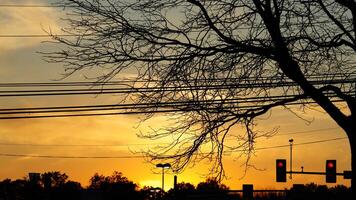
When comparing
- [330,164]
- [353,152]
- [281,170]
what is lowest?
[353,152]

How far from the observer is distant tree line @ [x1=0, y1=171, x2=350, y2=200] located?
69.9 meters

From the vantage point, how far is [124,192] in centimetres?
10656

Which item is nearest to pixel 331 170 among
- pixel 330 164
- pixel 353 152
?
pixel 330 164

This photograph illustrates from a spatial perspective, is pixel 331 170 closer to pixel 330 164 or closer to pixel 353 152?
pixel 330 164

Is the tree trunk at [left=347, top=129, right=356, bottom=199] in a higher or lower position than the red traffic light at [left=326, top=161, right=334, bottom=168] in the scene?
lower

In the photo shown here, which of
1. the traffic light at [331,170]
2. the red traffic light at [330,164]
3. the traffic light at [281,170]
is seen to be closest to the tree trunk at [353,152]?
the traffic light at [281,170]

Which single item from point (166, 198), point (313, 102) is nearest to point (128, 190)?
point (166, 198)

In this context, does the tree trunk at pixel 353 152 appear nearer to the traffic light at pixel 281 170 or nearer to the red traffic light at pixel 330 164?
the traffic light at pixel 281 170

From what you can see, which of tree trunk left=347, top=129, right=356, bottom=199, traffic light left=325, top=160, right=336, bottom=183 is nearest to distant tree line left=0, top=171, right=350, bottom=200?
traffic light left=325, top=160, right=336, bottom=183

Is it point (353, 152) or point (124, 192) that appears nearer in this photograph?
point (353, 152)

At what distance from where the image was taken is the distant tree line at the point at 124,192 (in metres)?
69.9

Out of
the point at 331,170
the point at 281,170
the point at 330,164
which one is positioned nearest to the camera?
the point at 331,170

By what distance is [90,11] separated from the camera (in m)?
16.8

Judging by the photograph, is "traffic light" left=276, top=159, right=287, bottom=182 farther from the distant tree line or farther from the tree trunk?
the tree trunk
